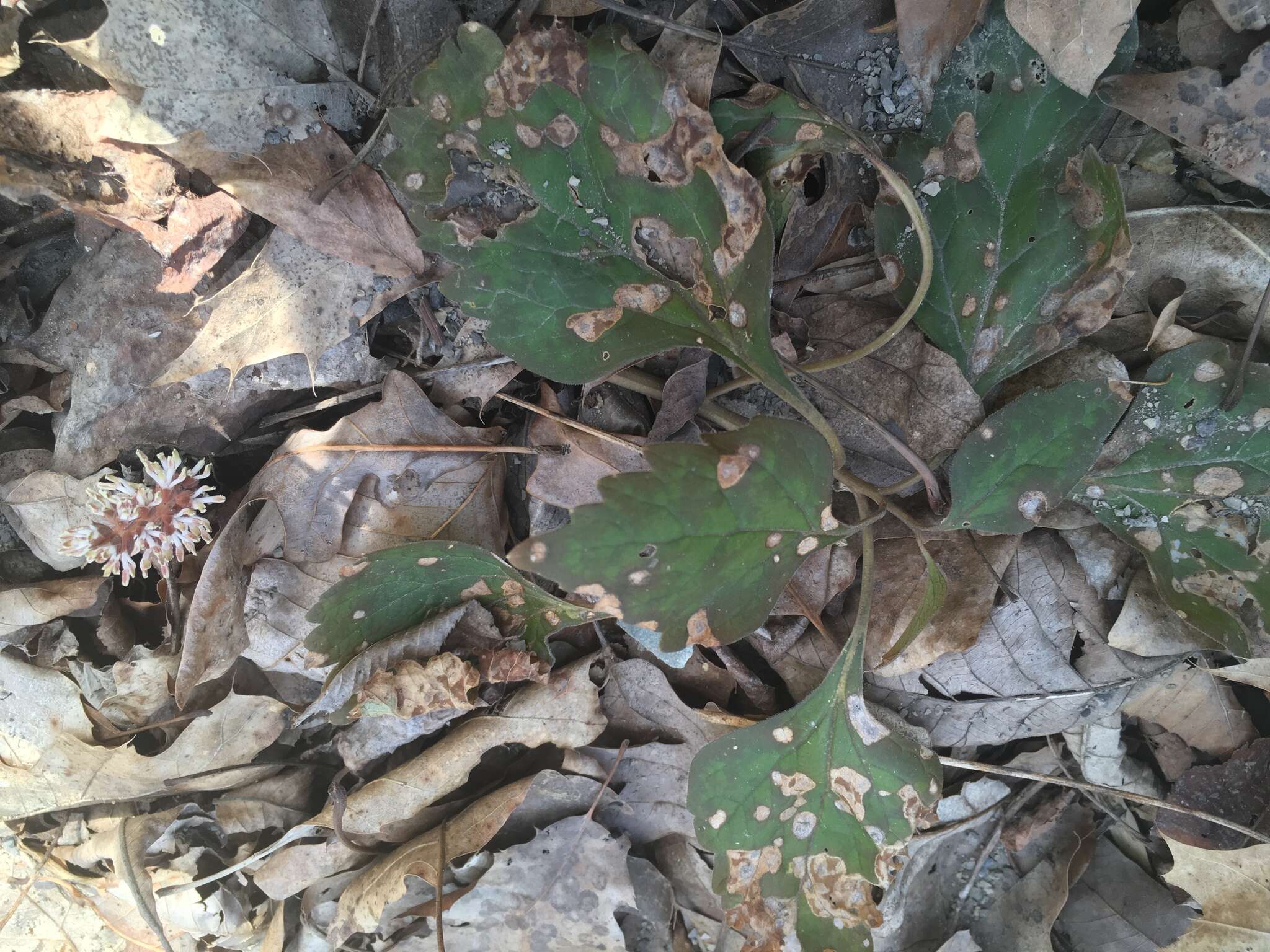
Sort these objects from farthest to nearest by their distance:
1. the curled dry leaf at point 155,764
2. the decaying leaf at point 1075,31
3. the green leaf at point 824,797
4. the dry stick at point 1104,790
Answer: the curled dry leaf at point 155,764 → the dry stick at point 1104,790 → the green leaf at point 824,797 → the decaying leaf at point 1075,31

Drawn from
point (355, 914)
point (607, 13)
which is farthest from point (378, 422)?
point (355, 914)

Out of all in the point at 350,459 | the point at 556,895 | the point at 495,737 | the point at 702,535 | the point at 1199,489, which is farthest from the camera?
the point at 556,895

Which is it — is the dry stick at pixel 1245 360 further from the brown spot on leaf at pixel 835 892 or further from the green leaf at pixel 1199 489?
the brown spot on leaf at pixel 835 892

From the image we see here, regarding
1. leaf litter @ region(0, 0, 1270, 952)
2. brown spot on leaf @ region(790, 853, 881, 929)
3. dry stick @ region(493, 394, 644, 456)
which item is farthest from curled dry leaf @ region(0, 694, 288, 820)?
brown spot on leaf @ region(790, 853, 881, 929)

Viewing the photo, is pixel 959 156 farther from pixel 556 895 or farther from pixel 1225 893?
pixel 556 895

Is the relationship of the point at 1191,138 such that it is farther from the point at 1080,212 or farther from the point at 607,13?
the point at 607,13

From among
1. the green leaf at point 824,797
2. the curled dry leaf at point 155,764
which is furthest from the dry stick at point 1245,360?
the curled dry leaf at point 155,764

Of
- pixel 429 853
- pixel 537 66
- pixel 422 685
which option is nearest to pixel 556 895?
pixel 429 853
